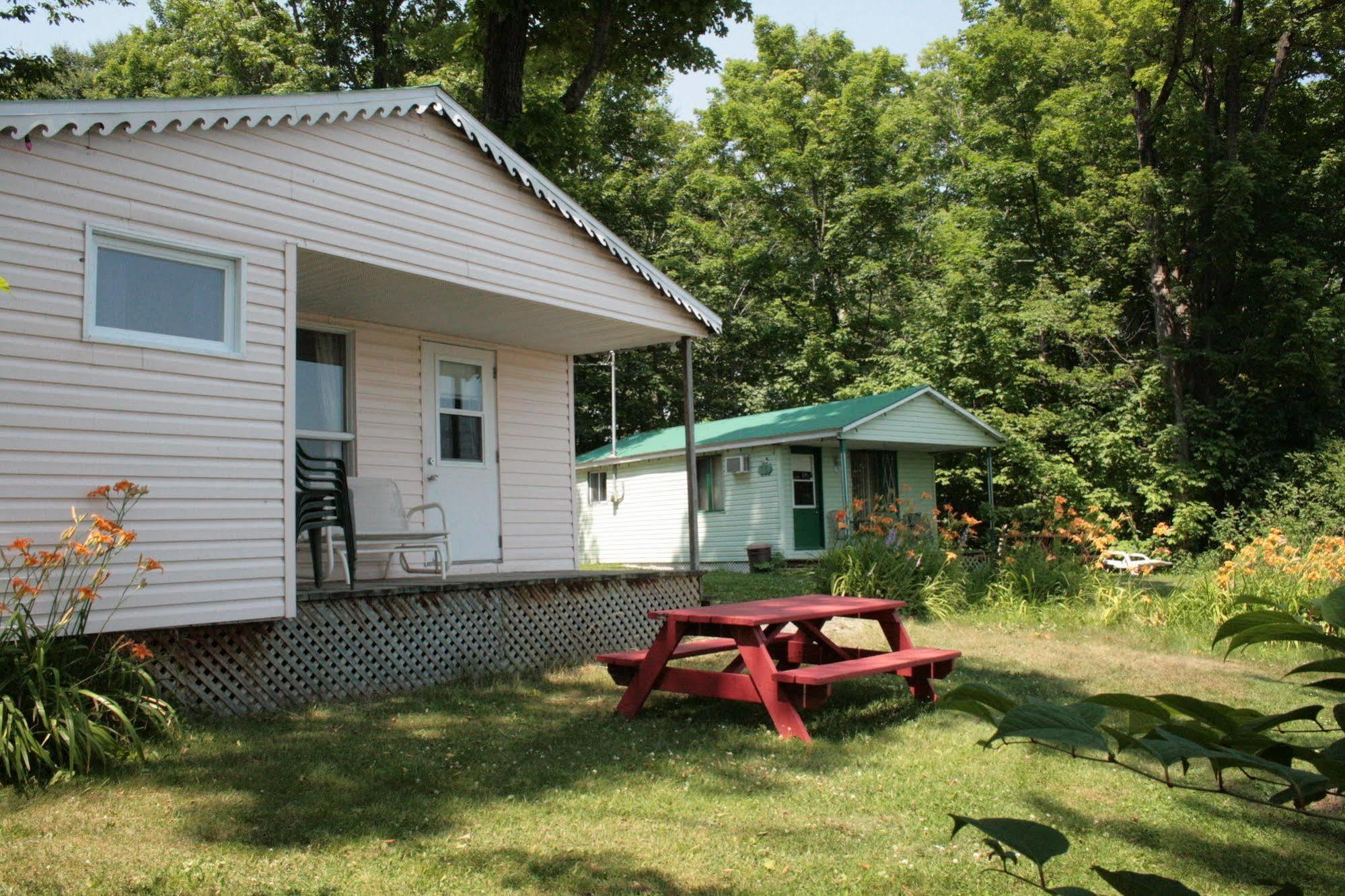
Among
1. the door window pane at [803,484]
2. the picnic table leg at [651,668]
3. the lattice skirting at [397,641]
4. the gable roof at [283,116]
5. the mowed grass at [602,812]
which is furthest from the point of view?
the door window pane at [803,484]

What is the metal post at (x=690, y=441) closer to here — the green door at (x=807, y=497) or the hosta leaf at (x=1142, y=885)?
the hosta leaf at (x=1142, y=885)

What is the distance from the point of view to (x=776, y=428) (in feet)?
64.5

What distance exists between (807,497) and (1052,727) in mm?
19523

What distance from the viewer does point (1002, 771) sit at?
17.1 feet

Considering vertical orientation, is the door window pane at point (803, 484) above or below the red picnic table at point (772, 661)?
above

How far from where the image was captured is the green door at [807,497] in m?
19.8

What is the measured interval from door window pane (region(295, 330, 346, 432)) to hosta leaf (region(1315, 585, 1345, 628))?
28.7ft

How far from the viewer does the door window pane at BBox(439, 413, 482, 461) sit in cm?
988

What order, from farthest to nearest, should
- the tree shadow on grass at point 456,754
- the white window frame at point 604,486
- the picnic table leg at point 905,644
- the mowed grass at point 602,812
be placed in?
the white window frame at point 604,486
the picnic table leg at point 905,644
the tree shadow on grass at point 456,754
the mowed grass at point 602,812

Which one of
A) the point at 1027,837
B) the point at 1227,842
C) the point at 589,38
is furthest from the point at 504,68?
the point at 1027,837

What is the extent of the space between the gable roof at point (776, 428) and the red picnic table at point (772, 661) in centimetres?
1076

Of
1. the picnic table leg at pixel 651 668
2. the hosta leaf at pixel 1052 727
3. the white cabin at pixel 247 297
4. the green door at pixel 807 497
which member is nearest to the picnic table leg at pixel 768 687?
the picnic table leg at pixel 651 668

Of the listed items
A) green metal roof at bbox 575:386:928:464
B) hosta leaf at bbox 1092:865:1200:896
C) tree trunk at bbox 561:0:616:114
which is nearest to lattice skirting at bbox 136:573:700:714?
hosta leaf at bbox 1092:865:1200:896

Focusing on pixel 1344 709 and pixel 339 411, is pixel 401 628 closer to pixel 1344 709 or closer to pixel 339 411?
pixel 339 411
